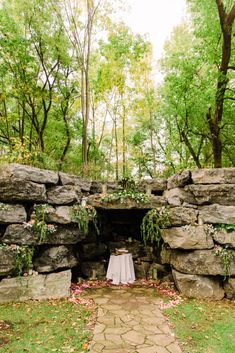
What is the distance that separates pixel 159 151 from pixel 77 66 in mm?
6403

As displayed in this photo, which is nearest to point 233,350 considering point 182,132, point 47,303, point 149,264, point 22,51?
point 47,303

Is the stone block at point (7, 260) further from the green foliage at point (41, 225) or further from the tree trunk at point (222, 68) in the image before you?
the tree trunk at point (222, 68)

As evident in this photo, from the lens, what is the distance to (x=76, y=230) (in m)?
5.85

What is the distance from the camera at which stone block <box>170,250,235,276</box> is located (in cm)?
529

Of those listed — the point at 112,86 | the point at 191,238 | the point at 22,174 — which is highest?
the point at 112,86

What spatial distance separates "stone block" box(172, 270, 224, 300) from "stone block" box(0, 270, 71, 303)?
7.82 feet

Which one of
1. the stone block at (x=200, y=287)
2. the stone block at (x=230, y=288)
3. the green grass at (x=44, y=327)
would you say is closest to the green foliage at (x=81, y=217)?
the green grass at (x=44, y=327)

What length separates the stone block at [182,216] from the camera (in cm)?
569

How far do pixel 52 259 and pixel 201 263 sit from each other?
9.98ft

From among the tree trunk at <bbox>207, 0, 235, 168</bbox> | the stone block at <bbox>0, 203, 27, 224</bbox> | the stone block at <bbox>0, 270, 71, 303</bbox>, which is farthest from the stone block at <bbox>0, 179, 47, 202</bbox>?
the tree trunk at <bbox>207, 0, 235, 168</bbox>

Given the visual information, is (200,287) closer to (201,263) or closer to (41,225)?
(201,263)

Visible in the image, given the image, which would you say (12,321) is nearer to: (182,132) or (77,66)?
(182,132)

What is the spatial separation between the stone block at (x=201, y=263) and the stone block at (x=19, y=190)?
331 centimetres

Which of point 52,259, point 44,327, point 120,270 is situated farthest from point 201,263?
point 44,327
